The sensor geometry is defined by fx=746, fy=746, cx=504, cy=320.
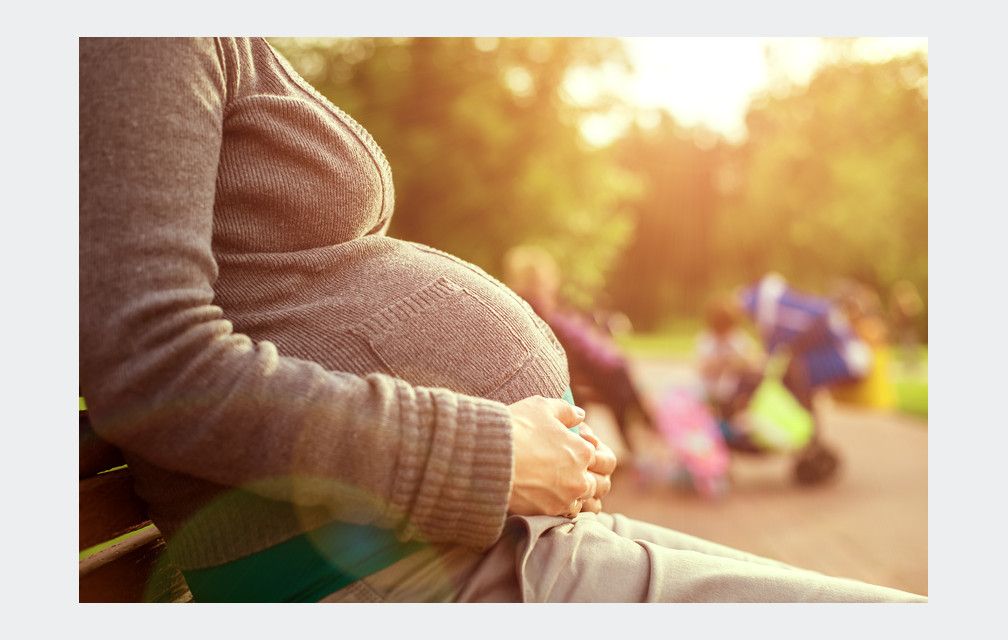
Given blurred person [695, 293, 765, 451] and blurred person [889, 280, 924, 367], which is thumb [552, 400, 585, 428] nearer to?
blurred person [695, 293, 765, 451]

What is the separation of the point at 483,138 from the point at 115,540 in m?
4.52

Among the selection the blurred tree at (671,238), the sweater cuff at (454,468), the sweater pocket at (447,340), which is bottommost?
the blurred tree at (671,238)

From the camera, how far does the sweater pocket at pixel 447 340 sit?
3.34ft

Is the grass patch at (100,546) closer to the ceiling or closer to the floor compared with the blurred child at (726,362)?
closer to the ceiling

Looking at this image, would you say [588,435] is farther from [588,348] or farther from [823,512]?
[823,512]

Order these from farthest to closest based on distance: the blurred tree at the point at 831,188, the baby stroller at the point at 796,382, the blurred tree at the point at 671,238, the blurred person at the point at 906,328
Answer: the blurred tree at the point at 671,238
the blurred tree at the point at 831,188
the blurred person at the point at 906,328
the baby stroller at the point at 796,382

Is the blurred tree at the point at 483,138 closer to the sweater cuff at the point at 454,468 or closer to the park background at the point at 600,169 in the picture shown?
the park background at the point at 600,169

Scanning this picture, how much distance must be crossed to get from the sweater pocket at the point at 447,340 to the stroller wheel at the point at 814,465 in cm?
495

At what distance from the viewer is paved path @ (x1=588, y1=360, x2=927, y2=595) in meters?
3.92

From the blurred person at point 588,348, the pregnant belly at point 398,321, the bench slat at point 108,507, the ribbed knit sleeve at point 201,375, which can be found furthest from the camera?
the blurred person at point 588,348

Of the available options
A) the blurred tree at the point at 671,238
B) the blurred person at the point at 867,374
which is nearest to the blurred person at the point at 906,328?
the blurred person at the point at 867,374

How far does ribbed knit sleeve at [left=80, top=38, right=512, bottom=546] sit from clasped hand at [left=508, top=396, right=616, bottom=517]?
0.17 feet

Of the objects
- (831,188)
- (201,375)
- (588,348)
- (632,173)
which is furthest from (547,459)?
(831,188)

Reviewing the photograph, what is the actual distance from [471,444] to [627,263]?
22896 millimetres
